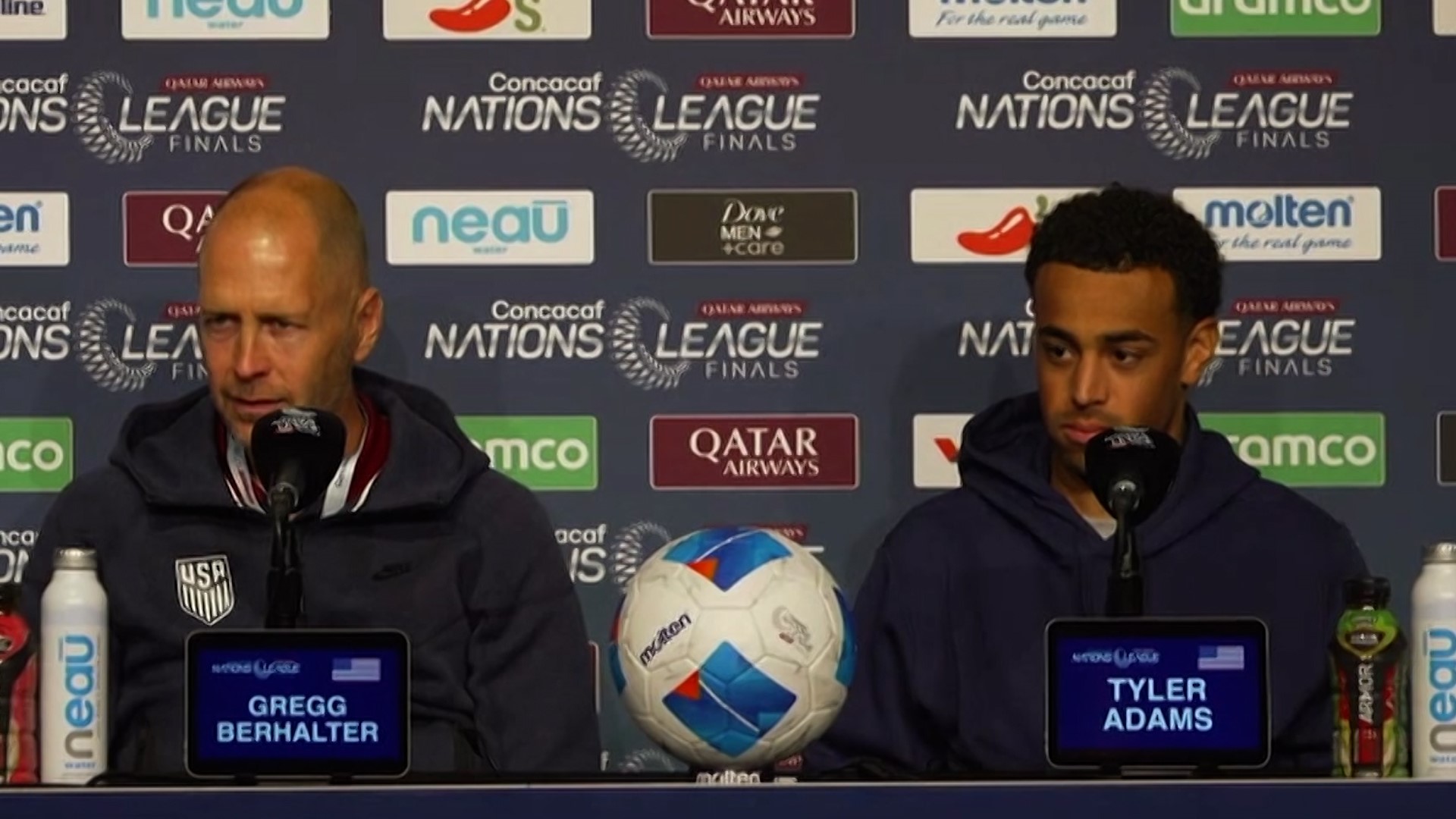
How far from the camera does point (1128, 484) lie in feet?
8.25

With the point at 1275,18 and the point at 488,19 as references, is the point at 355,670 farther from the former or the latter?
the point at 1275,18

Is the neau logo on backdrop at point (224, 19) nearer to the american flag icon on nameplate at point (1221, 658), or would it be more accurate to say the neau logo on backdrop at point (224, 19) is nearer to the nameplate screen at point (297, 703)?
the nameplate screen at point (297, 703)

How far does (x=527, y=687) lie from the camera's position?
3.35m

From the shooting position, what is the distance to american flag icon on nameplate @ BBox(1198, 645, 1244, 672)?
2.43m

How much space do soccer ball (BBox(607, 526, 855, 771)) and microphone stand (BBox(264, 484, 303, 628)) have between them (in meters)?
0.35

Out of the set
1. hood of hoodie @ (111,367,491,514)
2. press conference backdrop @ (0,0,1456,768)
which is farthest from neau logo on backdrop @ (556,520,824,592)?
hood of hoodie @ (111,367,491,514)

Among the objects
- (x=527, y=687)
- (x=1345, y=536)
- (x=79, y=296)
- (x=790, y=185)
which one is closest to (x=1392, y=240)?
(x=1345, y=536)

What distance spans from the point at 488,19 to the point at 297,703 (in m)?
1.89

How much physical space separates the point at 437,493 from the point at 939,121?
3.91 ft

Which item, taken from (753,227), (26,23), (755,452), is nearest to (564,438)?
(755,452)

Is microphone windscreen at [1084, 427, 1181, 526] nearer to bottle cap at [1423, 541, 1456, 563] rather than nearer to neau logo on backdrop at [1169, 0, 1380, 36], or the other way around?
bottle cap at [1423, 541, 1456, 563]

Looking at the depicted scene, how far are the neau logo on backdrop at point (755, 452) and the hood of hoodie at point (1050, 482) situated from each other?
0.53 m

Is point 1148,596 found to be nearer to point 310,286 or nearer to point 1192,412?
point 1192,412

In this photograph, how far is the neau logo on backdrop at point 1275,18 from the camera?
160 inches
